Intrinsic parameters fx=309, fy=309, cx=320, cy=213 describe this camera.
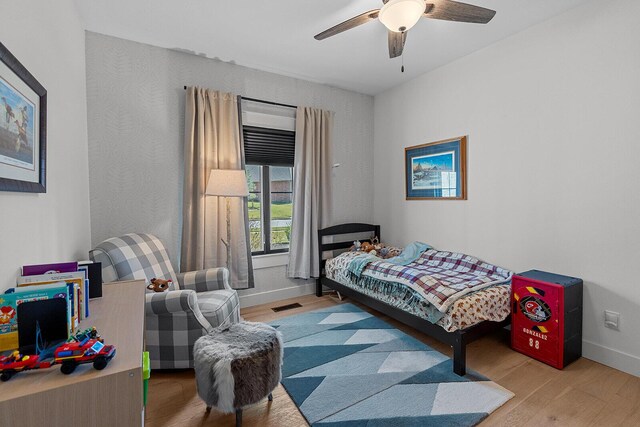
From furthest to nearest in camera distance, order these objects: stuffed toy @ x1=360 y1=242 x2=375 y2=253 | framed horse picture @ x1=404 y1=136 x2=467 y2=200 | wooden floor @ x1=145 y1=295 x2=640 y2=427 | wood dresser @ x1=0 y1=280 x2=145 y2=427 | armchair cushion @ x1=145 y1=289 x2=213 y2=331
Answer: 1. stuffed toy @ x1=360 y1=242 x2=375 y2=253
2. framed horse picture @ x1=404 y1=136 x2=467 y2=200
3. armchair cushion @ x1=145 y1=289 x2=213 y2=331
4. wooden floor @ x1=145 y1=295 x2=640 y2=427
5. wood dresser @ x1=0 y1=280 x2=145 y2=427

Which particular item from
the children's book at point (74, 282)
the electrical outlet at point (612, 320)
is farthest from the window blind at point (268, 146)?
the electrical outlet at point (612, 320)

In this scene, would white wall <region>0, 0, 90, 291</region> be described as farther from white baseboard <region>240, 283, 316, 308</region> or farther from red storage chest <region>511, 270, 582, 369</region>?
red storage chest <region>511, 270, 582, 369</region>

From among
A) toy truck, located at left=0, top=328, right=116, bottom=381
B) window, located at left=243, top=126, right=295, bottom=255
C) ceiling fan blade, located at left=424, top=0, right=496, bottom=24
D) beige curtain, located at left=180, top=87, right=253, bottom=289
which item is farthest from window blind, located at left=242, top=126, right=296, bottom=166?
toy truck, located at left=0, top=328, right=116, bottom=381

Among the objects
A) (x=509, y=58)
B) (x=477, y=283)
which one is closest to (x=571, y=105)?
(x=509, y=58)

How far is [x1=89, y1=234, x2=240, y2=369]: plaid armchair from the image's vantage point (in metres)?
2.08

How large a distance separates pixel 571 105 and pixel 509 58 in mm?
735

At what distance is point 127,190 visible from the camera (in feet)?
9.29

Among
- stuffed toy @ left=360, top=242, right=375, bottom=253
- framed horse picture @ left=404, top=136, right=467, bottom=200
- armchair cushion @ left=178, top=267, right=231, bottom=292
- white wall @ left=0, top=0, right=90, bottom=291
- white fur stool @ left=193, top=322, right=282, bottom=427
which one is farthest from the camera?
stuffed toy @ left=360, top=242, right=375, bottom=253

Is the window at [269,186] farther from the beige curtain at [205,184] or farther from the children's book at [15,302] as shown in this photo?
the children's book at [15,302]

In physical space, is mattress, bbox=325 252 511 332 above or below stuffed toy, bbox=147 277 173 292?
below

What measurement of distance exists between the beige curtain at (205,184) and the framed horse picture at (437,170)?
2.01 m

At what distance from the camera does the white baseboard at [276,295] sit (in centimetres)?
350

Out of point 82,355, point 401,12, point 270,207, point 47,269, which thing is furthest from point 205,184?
point 82,355

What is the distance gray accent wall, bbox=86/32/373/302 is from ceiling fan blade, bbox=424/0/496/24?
207 centimetres
